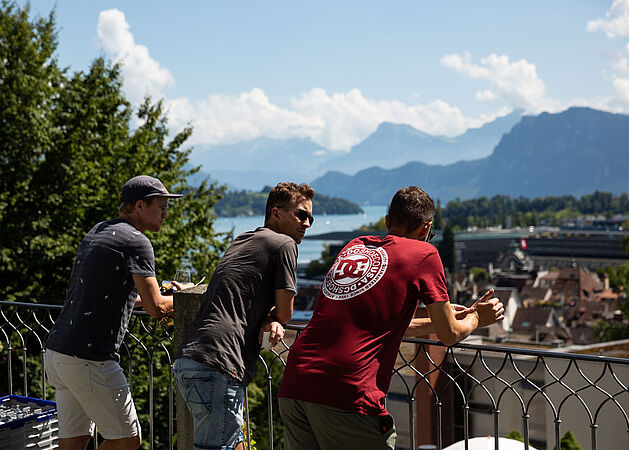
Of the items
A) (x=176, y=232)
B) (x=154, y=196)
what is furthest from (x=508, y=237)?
(x=154, y=196)

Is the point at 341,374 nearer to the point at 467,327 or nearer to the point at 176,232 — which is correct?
the point at 467,327

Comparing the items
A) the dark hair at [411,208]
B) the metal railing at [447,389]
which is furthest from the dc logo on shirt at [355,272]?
the metal railing at [447,389]

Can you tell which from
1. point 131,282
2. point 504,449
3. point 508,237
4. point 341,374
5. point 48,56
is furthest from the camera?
point 508,237

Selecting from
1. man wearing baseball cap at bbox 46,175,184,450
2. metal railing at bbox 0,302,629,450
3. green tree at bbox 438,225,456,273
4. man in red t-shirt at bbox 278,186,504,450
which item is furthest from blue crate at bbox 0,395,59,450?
green tree at bbox 438,225,456,273

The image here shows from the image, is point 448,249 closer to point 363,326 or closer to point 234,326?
point 234,326

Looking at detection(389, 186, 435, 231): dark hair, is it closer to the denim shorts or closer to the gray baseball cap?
the denim shorts

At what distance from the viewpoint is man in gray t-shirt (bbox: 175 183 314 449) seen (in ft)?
10.3

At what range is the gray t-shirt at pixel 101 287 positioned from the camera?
3473 millimetres

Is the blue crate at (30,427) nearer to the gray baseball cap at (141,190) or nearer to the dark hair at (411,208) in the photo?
the gray baseball cap at (141,190)

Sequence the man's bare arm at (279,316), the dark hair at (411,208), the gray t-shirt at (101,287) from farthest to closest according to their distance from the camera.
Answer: the gray t-shirt at (101,287) → the man's bare arm at (279,316) → the dark hair at (411,208)

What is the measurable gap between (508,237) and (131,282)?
188691mm

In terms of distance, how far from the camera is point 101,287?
11.5 ft

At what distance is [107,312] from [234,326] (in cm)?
81

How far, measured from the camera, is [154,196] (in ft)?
12.0
